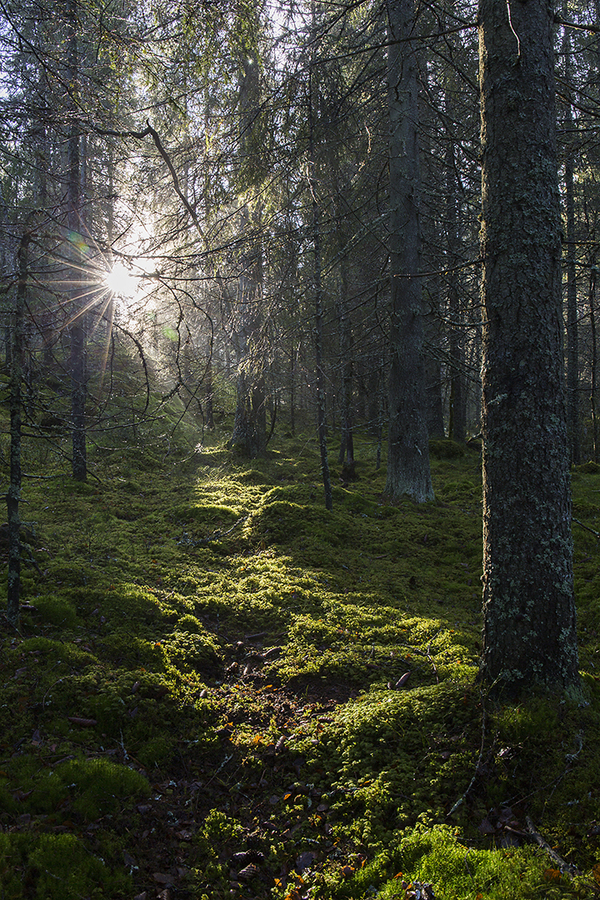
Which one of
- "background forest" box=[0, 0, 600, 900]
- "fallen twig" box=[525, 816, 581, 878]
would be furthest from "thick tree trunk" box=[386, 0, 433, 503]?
"fallen twig" box=[525, 816, 581, 878]

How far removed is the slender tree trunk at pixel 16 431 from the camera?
3.46 m

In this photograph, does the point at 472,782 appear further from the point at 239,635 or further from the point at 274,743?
the point at 239,635

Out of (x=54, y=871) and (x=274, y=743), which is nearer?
(x=54, y=871)

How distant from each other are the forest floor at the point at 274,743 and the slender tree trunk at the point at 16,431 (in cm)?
27

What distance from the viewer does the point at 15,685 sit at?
10.5 ft

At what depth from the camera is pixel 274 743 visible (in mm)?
3254

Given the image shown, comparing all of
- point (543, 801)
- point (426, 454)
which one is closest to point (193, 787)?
point (543, 801)

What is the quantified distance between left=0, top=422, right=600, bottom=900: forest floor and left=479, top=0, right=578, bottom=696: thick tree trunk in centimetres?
40

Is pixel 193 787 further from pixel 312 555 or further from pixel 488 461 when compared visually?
pixel 312 555

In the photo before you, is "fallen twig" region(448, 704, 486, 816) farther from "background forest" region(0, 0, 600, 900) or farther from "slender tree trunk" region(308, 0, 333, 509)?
"slender tree trunk" region(308, 0, 333, 509)

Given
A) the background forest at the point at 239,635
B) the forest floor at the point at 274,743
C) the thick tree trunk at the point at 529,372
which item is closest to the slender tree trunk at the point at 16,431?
the background forest at the point at 239,635

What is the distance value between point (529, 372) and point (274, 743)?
287 cm

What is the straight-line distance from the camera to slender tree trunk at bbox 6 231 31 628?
3463 millimetres

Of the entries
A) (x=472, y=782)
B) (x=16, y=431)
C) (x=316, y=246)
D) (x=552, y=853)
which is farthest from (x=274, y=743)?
(x=316, y=246)
